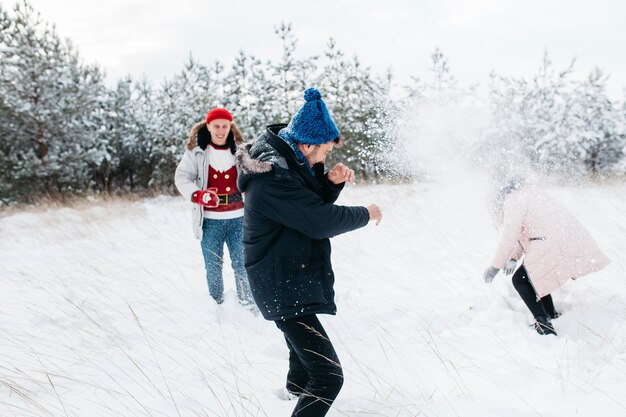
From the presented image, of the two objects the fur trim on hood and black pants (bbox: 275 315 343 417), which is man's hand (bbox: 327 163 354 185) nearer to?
black pants (bbox: 275 315 343 417)

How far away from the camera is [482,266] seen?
5461mm

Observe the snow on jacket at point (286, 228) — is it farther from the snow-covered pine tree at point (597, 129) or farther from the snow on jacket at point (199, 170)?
the snow-covered pine tree at point (597, 129)

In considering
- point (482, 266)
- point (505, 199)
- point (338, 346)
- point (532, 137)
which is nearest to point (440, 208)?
point (482, 266)

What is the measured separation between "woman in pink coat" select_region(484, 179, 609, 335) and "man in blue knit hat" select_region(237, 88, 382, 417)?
1.79 metres

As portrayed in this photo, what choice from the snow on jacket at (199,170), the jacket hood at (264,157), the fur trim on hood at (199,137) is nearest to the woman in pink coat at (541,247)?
the jacket hood at (264,157)

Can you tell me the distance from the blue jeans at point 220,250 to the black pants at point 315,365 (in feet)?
7.06

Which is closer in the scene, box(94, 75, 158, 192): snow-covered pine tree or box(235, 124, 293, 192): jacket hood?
box(235, 124, 293, 192): jacket hood

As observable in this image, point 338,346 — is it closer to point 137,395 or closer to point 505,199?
point 137,395

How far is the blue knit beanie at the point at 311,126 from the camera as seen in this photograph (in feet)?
7.11

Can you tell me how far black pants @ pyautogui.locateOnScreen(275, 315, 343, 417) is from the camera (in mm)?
2111

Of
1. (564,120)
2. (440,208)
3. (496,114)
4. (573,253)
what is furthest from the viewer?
(496,114)

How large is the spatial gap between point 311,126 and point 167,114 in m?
20.6

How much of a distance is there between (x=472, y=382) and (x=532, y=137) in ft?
68.6

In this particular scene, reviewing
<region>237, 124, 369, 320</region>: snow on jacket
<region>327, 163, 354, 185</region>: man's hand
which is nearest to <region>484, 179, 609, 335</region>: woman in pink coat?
<region>327, 163, 354, 185</region>: man's hand
